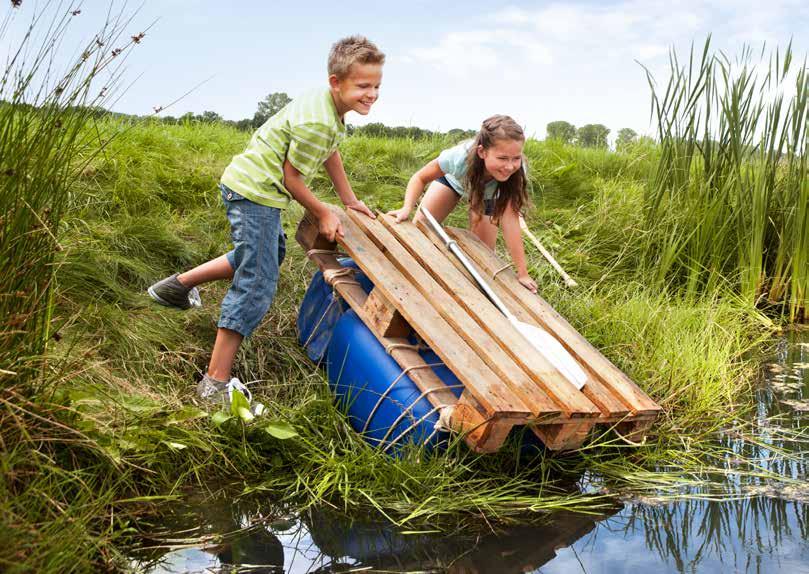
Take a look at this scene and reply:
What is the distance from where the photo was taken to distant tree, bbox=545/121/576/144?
8.48m

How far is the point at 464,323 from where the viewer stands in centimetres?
294

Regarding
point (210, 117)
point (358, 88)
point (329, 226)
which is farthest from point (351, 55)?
point (210, 117)

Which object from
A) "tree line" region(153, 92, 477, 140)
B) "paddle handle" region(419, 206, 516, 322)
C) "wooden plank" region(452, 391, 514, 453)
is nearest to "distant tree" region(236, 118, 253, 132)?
"tree line" region(153, 92, 477, 140)

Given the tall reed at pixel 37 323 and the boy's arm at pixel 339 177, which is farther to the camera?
the boy's arm at pixel 339 177

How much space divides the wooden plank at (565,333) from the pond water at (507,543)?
369mm

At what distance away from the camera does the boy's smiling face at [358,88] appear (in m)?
3.16

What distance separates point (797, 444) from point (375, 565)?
2.05 metres

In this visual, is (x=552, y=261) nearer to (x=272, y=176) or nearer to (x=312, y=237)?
(x=312, y=237)

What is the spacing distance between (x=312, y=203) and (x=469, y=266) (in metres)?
0.71

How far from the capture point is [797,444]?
11.1 feet

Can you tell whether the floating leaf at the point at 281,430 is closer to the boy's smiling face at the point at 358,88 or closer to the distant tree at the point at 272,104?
the boy's smiling face at the point at 358,88

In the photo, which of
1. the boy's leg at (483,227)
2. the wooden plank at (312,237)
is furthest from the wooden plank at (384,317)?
the boy's leg at (483,227)

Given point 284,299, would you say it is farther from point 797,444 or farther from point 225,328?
point 797,444

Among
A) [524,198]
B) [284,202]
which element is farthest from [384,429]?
[524,198]
